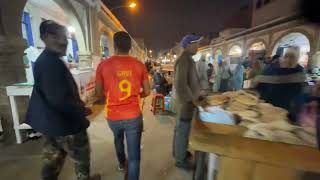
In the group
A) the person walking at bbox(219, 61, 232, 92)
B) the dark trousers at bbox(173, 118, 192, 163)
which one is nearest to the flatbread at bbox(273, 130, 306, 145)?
the dark trousers at bbox(173, 118, 192, 163)

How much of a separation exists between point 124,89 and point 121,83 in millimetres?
69

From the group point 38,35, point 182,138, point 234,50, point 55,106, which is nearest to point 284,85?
point 182,138

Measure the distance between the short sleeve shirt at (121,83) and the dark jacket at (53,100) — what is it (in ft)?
1.01

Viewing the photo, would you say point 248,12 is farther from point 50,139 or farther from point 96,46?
point 50,139

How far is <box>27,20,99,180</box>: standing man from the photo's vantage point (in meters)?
1.64

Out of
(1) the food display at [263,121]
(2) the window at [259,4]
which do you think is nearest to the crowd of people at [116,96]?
(1) the food display at [263,121]

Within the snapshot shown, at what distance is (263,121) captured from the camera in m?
1.46

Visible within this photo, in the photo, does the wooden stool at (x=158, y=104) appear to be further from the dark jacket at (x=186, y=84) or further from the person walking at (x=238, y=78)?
the dark jacket at (x=186, y=84)

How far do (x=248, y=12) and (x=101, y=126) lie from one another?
3463 centimetres

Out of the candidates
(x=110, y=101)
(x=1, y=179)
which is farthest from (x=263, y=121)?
(x=1, y=179)

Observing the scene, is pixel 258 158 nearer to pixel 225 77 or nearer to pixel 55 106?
pixel 55 106

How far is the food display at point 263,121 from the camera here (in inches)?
46.7

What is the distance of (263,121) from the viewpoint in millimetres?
1461

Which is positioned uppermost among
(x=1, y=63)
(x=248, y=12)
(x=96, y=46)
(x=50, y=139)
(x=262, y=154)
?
(x=248, y=12)
